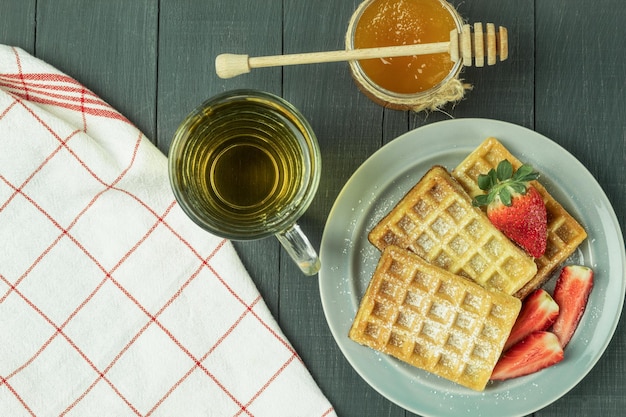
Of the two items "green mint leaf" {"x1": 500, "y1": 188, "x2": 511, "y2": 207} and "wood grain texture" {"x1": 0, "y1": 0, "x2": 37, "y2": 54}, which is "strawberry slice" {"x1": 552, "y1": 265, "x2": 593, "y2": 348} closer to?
"green mint leaf" {"x1": 500, "y1": 188, "x2": 511, "y2": 207}

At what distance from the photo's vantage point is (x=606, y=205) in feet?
4.34

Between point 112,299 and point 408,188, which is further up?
point 408,188

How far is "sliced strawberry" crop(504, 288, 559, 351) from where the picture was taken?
132cm

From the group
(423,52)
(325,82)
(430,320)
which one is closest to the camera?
(423,52)

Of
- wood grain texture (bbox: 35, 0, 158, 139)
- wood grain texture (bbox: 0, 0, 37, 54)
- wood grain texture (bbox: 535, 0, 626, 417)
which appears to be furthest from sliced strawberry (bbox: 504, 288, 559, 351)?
wood grain texture (bbox: 0, 0, 37, 54)

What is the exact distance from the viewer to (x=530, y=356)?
131cm

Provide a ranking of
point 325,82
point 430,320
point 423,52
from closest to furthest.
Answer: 1. point 423,52
2. point 430,320
3. point 325,82

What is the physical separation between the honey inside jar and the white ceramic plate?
88 mm

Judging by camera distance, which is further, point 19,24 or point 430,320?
point 19,24

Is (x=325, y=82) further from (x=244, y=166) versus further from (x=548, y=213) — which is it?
(x=548, y=213)

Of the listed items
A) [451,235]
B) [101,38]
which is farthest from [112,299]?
[451,235]

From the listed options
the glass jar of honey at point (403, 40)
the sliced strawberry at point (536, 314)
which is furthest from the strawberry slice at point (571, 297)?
the glass jar of honey at point (403, 40)

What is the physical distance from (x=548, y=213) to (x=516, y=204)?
11cm

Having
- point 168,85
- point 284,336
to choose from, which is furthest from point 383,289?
point 168,85
